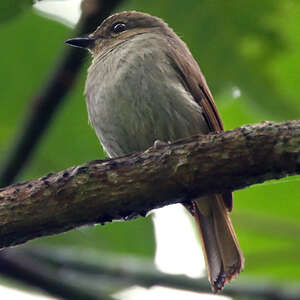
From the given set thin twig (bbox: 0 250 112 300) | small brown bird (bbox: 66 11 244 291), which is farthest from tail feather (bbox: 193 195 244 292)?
thin twig (bbox: 0 250 112 300)

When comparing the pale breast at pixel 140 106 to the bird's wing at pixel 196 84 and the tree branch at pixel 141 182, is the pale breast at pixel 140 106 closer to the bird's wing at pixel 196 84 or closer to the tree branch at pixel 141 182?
the bird's wing at pixel 196 84

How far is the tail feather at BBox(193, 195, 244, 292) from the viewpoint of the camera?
390cm

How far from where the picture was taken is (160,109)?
4.19m

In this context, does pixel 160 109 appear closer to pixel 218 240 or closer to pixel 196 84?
pixel 196 84

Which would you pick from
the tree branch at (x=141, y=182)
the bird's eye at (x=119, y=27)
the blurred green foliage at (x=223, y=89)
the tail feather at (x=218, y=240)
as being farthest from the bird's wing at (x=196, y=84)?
the tree branch at (x=141, y=182)

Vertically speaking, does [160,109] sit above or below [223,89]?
below

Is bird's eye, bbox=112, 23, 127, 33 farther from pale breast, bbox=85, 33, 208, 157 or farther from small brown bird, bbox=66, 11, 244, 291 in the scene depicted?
pale breast, bbox=85, 33, 208, 157

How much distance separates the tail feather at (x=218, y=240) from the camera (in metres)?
3.90

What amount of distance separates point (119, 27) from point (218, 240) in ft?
6.66

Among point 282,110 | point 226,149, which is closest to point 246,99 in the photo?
point 282,110

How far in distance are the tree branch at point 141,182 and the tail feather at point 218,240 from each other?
1.02 m

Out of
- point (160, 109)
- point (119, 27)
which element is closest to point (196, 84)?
point (160, 109)

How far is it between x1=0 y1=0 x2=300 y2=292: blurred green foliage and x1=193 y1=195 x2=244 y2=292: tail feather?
10 centimetres

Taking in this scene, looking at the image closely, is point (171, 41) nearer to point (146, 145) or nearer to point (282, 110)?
point (146, 145)
